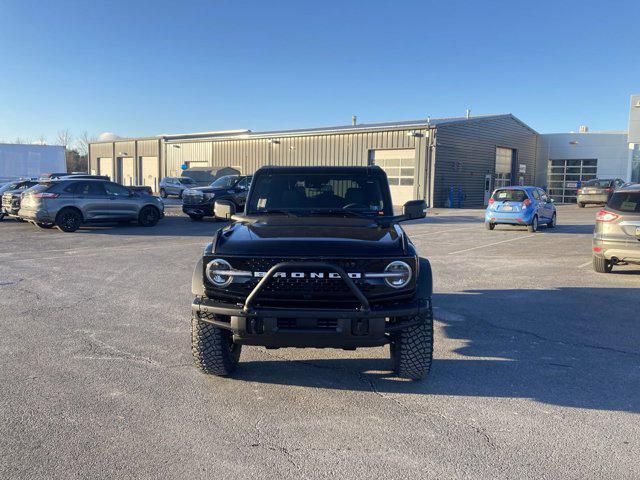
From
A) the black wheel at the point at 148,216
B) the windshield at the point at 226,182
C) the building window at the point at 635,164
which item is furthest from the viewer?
the building window at the point at 635,164

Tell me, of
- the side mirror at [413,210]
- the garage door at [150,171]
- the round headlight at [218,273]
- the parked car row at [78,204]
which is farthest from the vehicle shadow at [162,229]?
the garage door at [150,171]

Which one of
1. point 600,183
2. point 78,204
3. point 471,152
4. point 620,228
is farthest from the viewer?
point 471,152

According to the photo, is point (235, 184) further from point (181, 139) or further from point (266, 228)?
point (181, 139)

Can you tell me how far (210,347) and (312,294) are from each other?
105 cm

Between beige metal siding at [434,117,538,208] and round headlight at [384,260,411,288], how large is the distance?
27.0 meters

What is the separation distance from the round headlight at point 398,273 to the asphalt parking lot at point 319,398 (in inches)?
36.6

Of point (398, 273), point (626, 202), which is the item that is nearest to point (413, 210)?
point (398, 273)

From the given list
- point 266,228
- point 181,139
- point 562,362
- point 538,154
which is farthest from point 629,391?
point 181,139

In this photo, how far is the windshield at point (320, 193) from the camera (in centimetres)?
557

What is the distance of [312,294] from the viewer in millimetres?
3951

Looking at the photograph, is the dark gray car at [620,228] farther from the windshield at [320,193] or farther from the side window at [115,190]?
the side window at [115,190]

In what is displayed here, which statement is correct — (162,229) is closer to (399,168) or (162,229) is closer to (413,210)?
(413,210)

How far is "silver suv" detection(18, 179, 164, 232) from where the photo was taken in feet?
53.2

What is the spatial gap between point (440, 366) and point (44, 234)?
1437 cm
